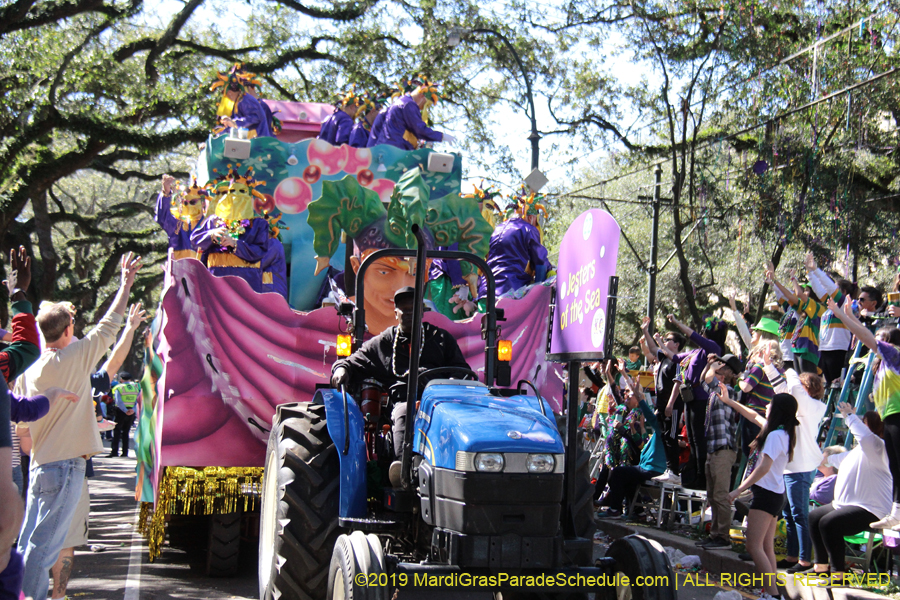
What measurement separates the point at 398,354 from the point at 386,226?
111 inches

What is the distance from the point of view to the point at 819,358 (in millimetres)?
9719

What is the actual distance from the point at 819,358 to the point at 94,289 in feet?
70.2

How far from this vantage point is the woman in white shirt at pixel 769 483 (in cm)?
593

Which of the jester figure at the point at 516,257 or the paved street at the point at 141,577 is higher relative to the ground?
the jester figure at the point at 516,257

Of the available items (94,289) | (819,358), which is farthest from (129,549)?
(94,289)

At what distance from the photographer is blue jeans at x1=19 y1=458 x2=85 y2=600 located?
14.7 feet

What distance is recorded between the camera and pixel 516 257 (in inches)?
389

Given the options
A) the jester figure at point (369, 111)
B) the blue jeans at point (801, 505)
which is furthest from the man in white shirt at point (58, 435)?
the jester figure at point (369, 111)

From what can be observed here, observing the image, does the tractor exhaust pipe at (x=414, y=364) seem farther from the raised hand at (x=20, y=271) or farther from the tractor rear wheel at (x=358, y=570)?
the raised hand at (x=20, y=271)

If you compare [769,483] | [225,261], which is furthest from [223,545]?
[769,483]

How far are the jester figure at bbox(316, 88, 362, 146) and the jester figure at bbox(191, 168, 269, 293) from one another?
6.79 ft

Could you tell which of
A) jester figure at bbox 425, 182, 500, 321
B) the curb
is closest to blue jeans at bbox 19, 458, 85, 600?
the curb

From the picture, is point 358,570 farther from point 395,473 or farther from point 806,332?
point 806,332

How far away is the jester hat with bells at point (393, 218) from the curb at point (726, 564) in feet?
10.6
